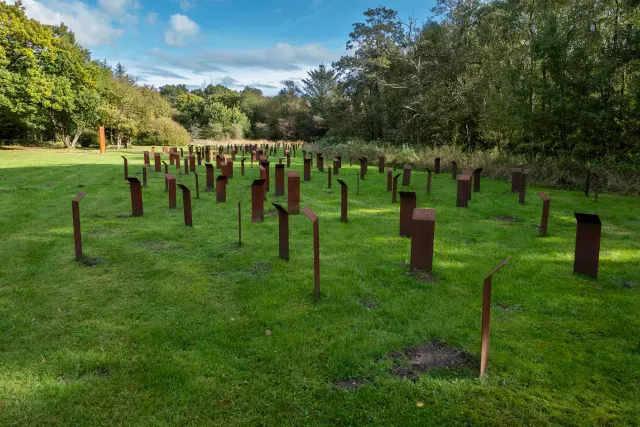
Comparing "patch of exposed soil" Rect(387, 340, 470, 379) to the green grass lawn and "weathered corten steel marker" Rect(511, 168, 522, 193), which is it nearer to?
the green grass lawn

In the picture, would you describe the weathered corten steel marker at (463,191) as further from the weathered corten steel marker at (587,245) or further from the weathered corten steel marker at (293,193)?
the weathered corten steel marker at (587,245)

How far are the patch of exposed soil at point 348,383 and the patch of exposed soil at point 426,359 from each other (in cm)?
25

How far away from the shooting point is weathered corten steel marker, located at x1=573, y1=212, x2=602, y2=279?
417 cm

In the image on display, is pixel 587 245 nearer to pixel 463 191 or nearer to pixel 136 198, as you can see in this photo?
pixel 463 191

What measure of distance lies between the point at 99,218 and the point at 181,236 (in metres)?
2.12

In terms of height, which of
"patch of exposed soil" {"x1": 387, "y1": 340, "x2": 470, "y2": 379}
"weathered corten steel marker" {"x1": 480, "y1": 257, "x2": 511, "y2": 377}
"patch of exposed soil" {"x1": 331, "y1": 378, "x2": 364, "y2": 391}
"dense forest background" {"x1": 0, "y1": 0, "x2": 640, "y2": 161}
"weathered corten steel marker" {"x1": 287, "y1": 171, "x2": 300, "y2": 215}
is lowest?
"patch of exposed soil" {"x1": 331, "y1": 378, "x2": 364, "y2": 391}

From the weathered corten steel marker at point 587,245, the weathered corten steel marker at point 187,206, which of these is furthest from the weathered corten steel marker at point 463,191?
the weathered corten steel marker at point 187,206

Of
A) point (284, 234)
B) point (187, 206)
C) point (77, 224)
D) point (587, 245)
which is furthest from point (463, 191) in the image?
point (77, 224)

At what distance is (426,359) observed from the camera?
2.77 meters

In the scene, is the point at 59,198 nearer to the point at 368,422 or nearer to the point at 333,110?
the point at 368,422

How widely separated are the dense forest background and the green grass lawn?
713 centimetres

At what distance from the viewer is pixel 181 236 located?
5.80 meters

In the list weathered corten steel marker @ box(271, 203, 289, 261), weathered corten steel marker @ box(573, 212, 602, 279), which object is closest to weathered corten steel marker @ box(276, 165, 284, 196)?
weathered corten steel marker @ box(271, 203, 289, 261)

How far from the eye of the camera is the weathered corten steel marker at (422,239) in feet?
14.0
